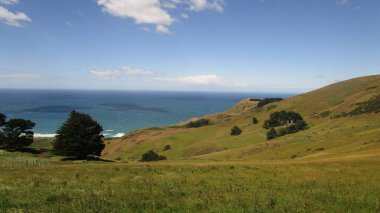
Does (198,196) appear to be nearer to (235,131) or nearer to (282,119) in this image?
(235,131)

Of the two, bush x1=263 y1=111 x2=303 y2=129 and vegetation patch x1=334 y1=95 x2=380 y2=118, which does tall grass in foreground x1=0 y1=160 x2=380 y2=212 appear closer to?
vegetation patch x1=334 y1=95 x2=380 y2=118

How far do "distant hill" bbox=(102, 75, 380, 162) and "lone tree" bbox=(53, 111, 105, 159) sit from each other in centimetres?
1812

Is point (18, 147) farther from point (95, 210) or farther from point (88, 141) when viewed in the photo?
point (95, 210)

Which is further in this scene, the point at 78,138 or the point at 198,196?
the point at 78,138

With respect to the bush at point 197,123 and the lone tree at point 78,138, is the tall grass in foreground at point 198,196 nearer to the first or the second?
the lone tree at point 78,138

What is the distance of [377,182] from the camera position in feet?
58.1

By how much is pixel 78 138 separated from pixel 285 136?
174ft

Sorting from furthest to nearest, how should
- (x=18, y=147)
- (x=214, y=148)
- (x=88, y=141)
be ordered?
1. (x=214, y=148)
2. (x=18, y=147)
3. (x=88, y=141)

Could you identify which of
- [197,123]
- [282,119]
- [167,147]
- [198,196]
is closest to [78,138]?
[198,196]

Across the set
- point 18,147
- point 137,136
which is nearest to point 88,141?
point 18,147

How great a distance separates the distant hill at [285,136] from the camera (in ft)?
208

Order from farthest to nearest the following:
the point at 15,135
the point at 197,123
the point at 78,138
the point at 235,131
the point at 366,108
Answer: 1. the point at 197,123
2. the point at 235,131
3. the point at 366,108
4. the point at 15,135
5. the point at 78,138

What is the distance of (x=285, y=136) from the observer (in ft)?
274

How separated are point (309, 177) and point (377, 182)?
388 cm
